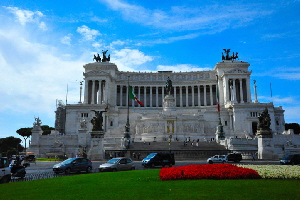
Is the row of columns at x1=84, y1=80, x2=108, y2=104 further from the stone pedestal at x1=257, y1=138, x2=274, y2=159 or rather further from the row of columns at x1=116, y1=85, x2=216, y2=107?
the stone pedestal at x1=257, y1=138, x2=274, y2=159

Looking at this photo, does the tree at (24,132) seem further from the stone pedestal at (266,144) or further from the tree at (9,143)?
the stone pedestal at (266,144)

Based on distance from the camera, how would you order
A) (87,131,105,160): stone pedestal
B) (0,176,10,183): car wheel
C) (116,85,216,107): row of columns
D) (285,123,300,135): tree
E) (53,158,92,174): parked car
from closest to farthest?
1. (0,176,10,183): car wheel
2. (53,158,92,174): parked car
3. (87,131,105,160): stone pedestal
4. (285,123,300,135): tree
5. (116,85,216,107): row of columns

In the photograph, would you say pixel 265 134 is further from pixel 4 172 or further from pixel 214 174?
pixel 4 172

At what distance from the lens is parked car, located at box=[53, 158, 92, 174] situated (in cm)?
2230

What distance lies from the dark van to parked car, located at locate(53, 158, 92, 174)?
582 cm

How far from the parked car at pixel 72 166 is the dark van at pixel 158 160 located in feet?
19.1

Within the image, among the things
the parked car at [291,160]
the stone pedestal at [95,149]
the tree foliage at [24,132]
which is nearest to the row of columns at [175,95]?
the tree foliage at [24,132]

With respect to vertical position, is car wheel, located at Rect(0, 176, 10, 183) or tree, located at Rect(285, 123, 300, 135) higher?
tree, located at Rect(285, 123, 300, 135)

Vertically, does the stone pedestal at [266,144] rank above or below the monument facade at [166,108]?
below

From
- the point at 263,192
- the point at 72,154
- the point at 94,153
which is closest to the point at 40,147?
the point at 72,154

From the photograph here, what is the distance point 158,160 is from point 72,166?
8.60 meters

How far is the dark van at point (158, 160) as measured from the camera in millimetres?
26422

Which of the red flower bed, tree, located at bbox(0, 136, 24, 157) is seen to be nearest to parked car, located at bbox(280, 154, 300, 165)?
the red flower bed

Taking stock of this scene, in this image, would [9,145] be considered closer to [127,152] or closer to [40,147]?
[40,147]
